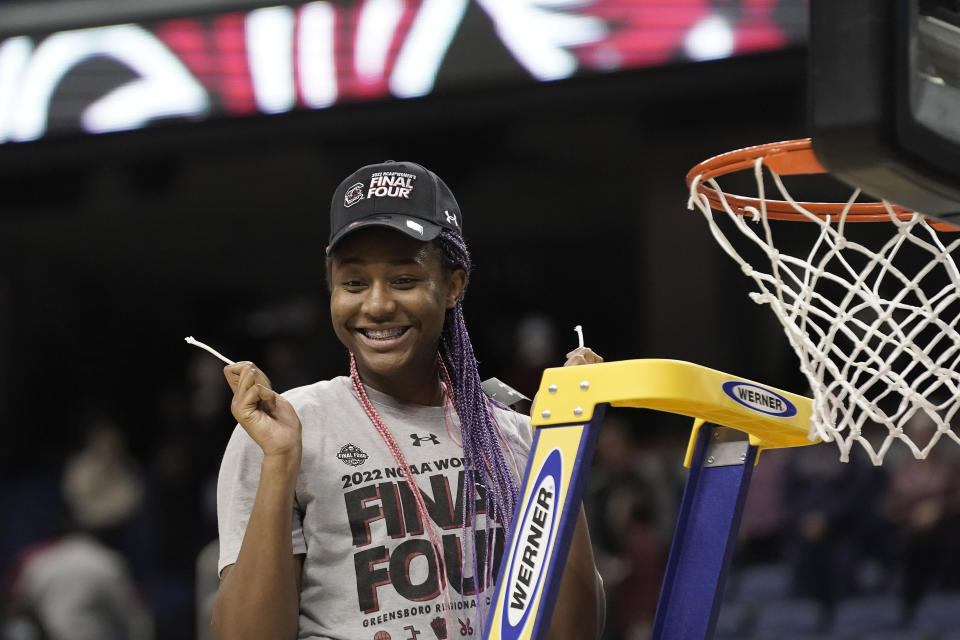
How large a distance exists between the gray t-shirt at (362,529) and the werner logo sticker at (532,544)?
0.20 m

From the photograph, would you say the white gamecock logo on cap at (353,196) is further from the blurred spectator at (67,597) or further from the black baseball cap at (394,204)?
the blurred spectator at (67,597)

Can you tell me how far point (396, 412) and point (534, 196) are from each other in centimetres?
799

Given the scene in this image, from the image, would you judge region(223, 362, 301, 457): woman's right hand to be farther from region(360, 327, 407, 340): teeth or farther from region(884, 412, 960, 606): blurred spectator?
region(884, 412, 960, 606): blurred spectator

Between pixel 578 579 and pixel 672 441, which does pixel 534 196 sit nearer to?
pixel 672 441

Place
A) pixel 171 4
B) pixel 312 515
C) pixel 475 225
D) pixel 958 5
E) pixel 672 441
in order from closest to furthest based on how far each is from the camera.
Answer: pixel 958 5 < pixel 312 515 < pixel 171 4 < pixel 672 441 < pixel 475 225

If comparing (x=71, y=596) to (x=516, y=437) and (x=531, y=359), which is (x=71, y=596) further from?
(x=516, y=437)

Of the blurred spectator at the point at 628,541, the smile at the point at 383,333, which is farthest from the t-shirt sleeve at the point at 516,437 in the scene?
the blurred spectator at the point at 628,541

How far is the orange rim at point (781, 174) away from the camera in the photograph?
1.96 meters

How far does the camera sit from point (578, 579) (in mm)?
2045

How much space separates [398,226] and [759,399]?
0.59 metres

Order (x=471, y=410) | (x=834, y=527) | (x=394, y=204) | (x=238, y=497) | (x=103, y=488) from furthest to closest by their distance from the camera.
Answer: (x=103, y=488) < (x=834, y=527) < (x=471, y=410) < (x=394, y=204) < (x=238, y=497)

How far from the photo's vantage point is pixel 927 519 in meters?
5.73

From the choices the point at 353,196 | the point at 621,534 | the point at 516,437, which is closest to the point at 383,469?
the point at 516,437

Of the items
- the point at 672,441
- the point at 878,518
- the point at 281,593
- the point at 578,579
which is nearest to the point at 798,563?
the point at 878,518
